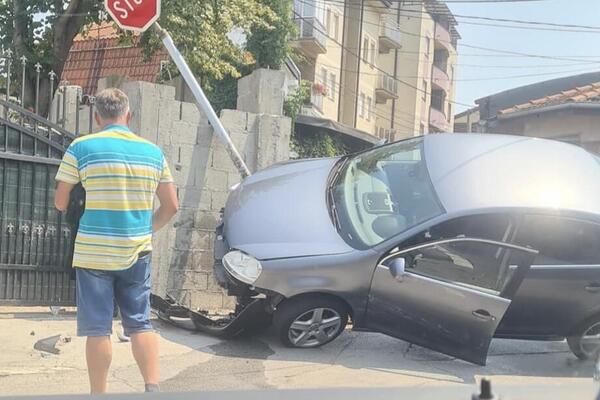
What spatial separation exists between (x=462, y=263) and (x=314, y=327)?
4.15ft

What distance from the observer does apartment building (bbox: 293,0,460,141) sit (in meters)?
25.3

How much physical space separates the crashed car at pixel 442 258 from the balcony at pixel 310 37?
19.3 m

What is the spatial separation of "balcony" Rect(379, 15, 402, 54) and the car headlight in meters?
28.7

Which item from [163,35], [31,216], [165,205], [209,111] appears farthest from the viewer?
[163,35]

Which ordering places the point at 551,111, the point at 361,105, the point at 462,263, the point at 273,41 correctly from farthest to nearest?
the point at 361,105, the point at 273,41, the point at 551,111, the point at 462,263

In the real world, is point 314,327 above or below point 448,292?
below

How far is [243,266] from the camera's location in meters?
5.02

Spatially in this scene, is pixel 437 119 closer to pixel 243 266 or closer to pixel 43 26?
pixel 43 26

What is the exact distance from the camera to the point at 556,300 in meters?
5.08

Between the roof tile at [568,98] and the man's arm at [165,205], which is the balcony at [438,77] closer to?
the roof tile at [568,98]

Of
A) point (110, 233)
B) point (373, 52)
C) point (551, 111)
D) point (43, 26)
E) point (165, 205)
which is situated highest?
point (373, 52)

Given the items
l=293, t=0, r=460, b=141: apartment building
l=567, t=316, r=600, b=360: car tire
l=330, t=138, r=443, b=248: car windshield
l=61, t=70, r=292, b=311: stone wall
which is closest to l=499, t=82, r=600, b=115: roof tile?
l=61, t=70, r=292, b=311: stone wall

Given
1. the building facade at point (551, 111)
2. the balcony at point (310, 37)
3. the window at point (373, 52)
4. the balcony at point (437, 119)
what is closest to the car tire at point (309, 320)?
the building facade at point (551, 111)

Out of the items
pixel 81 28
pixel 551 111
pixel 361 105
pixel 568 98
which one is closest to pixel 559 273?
pixel 551 111
